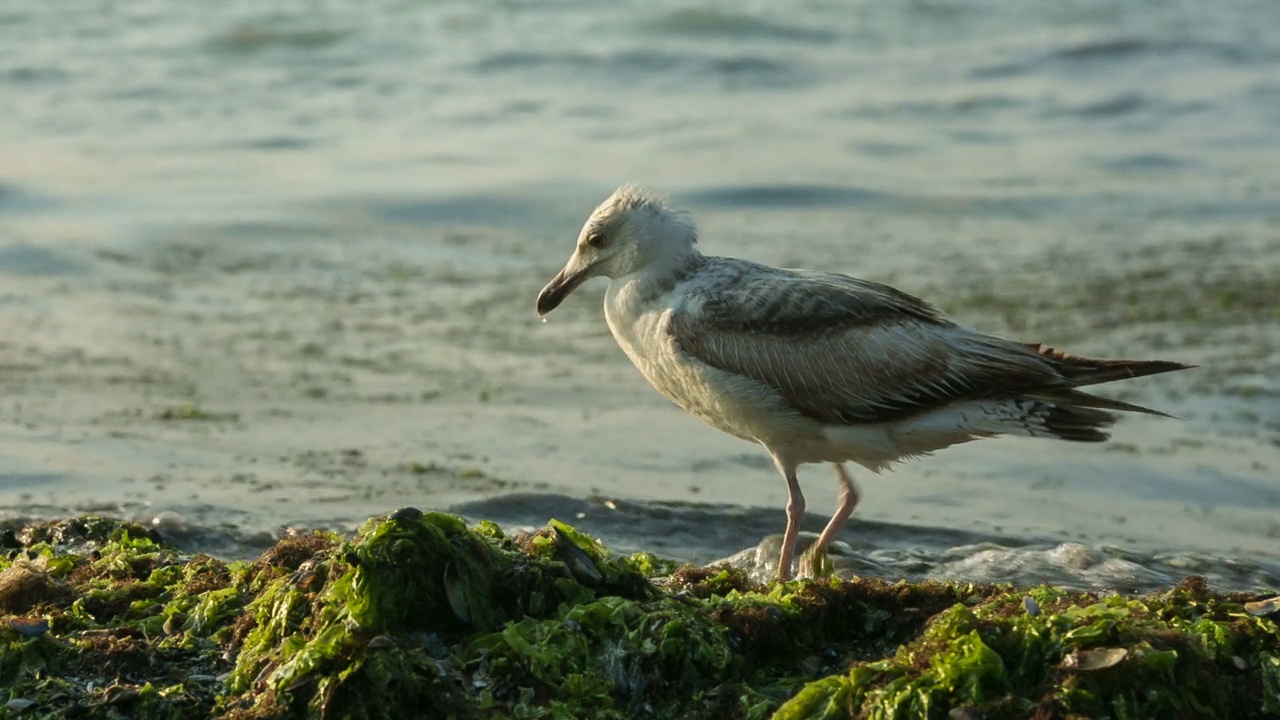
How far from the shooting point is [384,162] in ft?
53.6

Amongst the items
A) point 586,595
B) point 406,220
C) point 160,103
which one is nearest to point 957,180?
point 406,220

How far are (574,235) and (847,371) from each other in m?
7.31

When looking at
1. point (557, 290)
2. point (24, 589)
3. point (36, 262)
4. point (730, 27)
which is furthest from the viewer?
point (730, 27)

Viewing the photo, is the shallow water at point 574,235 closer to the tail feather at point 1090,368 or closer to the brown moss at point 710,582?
the tail feather at point 1090,368

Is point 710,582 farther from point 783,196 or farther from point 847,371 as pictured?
point 783,196

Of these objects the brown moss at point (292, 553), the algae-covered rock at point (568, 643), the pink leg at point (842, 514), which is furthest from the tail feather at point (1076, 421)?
the brown moss at point (292, 553)

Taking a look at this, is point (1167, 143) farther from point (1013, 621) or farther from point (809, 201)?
point (1013, 621)

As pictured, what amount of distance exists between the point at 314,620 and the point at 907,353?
2988 millimetres

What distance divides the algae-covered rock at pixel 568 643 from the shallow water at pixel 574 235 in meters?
2.11

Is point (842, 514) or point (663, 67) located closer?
point (842, 514)

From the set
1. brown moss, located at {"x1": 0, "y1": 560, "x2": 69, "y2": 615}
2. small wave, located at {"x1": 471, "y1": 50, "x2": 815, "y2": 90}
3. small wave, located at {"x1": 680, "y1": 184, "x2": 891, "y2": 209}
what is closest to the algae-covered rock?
brown moss, located at {"x1": 0, "y1": 560, "x2": 69, "y2": 615}

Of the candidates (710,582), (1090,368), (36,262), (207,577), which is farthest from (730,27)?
(207,577)

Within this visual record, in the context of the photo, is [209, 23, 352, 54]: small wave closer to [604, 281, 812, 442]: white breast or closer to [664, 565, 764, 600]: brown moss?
[604, 281, 812, 442]: white breast

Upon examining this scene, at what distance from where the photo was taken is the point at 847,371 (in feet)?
23.1
